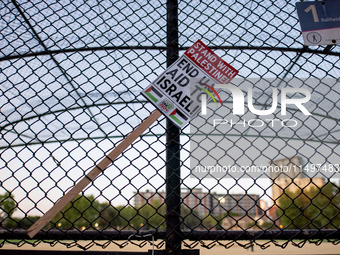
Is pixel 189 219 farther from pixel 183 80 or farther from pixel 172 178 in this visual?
pixel 183 80

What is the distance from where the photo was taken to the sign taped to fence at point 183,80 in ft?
3.56

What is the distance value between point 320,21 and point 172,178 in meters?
1.19

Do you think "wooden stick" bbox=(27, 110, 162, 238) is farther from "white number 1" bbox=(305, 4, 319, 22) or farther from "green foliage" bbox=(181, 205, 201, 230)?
"white number 1" bbox=(305, 4, 319, 22)

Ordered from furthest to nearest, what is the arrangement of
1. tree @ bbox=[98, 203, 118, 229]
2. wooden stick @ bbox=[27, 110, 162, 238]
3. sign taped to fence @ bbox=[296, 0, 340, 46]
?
sign taped to fence @ bbox=[296, 0, 340, 46] < tree @ bbox=[98, 203, 118, 229] < wooden stick @ bbox=[27, 110, 162, 238]

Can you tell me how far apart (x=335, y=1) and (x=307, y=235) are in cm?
126

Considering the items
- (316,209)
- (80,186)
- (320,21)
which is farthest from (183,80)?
(316,209)

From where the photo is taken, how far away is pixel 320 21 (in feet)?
4.20

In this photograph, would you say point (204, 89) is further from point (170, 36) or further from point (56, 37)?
point (56, 37)

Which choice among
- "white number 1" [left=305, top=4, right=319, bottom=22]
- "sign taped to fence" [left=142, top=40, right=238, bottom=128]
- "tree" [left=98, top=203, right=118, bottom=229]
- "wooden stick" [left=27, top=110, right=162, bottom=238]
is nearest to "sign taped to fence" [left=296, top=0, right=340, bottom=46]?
"white number 1" [left=305, top=4, right=319, bottom=22]

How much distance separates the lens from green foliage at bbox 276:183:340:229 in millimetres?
1025

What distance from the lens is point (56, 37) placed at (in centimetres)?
253

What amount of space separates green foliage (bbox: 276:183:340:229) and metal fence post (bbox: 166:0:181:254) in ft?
1.45

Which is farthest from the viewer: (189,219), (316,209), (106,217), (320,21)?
(189,219)

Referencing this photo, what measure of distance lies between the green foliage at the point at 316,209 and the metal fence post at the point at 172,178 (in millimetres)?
442
